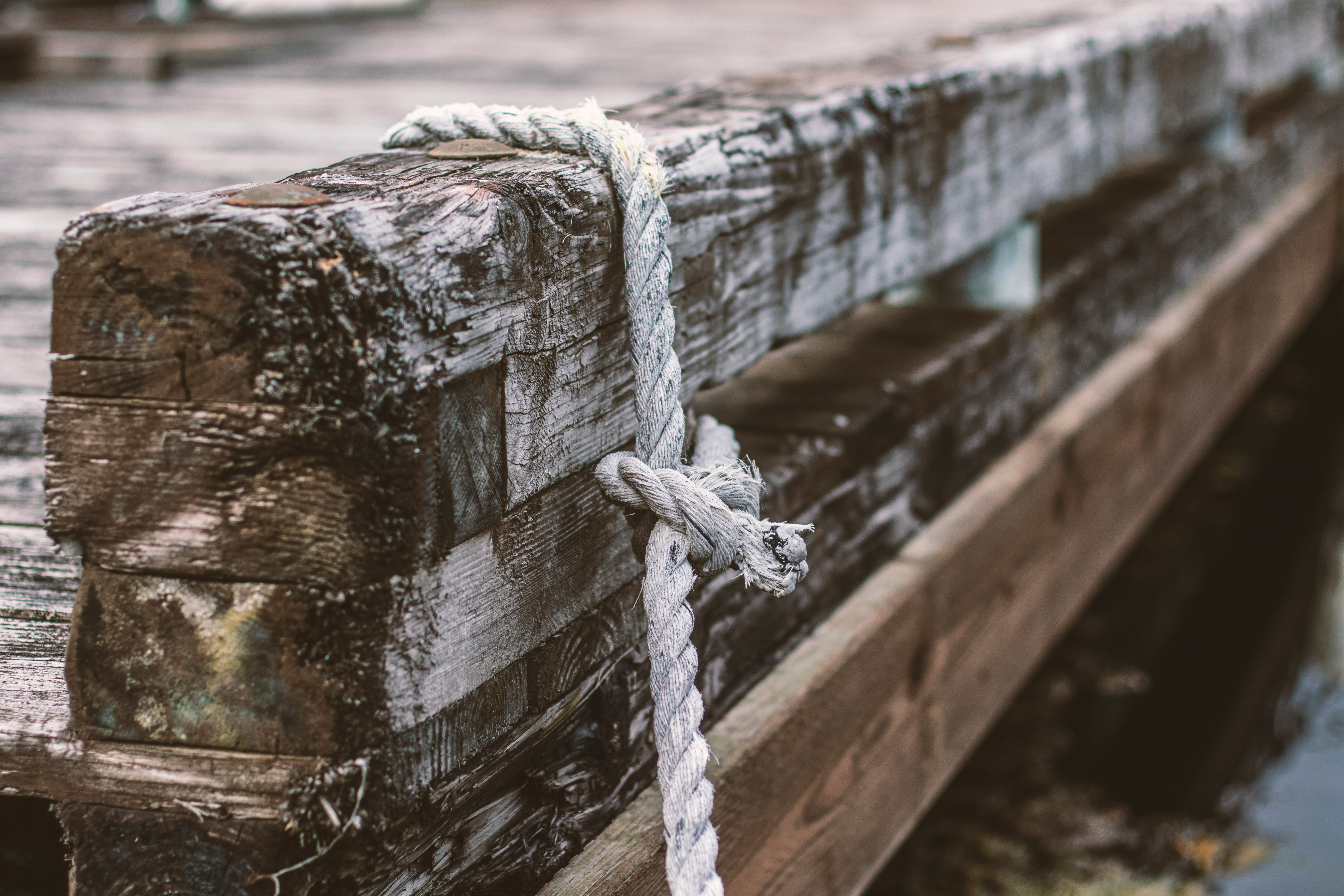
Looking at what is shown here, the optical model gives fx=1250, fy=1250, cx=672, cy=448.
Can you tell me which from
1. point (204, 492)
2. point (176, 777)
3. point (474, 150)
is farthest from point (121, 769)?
point (474, 150)

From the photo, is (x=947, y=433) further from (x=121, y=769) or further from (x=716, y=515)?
(x=121, y=769)

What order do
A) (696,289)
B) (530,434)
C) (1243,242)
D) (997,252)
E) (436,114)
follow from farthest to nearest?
1. (1243,242)
2. (997,252)
3. (696,289)
4. (436,114)
5. (530,434)

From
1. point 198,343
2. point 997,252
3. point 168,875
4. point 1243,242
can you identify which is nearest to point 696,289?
point 198,343

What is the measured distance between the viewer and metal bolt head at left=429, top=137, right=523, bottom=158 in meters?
1.03

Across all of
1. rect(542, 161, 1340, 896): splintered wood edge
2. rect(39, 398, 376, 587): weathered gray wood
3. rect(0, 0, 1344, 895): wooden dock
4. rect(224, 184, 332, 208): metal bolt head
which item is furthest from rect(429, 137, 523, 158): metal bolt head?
rect(542, 161, 1340, 896): splintered wood edge

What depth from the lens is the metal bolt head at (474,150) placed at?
1034 millimetres

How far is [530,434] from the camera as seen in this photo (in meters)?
0.96

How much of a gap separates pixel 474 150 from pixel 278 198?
11.0 inches

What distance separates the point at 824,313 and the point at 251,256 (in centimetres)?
92

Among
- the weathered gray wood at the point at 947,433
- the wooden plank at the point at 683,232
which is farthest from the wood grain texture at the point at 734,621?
the wooden plank at the point at 683,232

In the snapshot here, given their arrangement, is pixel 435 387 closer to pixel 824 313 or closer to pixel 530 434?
pixel 530 434

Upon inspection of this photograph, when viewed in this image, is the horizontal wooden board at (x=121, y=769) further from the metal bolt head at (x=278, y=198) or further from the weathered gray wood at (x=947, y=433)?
the metal bolt head at (x=278, y=198)

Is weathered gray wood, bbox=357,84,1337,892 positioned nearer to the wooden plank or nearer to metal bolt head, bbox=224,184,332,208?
the wooden plank

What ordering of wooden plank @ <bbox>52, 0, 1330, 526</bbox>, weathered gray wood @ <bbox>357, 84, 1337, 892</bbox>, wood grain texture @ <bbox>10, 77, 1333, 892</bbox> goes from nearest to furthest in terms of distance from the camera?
wooden plank @ <bbox>52, 0, 1330, 526</bbox>
wood grain texture @ <bbox>10, 77, 1333, 892</bbox>
weathered gray wood @ <bbox>357, 84, 1337, 892</bbox>
